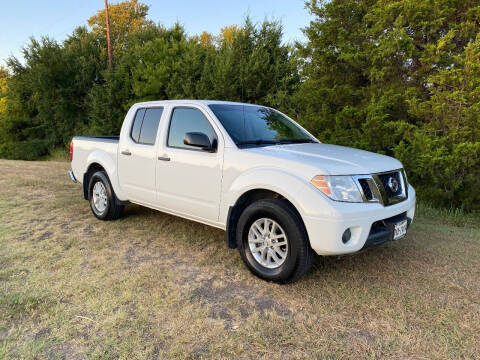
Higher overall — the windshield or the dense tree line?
the dense tree line

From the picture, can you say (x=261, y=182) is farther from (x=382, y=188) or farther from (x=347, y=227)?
(x=382, y=188)

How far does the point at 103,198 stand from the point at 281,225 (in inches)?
134

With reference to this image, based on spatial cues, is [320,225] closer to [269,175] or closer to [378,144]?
[269,175]

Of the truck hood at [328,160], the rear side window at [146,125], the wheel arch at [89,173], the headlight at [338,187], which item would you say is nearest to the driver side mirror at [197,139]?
the truck hood at [328,160]

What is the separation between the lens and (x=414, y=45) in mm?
6883

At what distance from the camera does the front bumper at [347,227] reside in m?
2.97

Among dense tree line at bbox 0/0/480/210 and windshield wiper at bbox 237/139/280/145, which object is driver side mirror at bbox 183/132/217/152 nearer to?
windshield wiper at bbox 237/139/280/145

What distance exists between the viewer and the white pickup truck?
308cm

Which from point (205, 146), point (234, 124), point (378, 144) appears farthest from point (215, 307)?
point (378, 144)

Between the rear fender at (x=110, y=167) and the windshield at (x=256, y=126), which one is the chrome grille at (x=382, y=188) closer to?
the windshield at (x=256, y=126)

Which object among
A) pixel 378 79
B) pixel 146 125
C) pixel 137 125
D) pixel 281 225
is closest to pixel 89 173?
pixel 137 125

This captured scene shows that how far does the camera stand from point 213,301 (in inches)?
120

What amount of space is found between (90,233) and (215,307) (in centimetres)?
267

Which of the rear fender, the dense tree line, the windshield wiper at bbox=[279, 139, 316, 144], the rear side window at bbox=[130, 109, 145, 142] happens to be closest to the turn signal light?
the windshield wiper at bbox=[279, 139, 316, 144]
